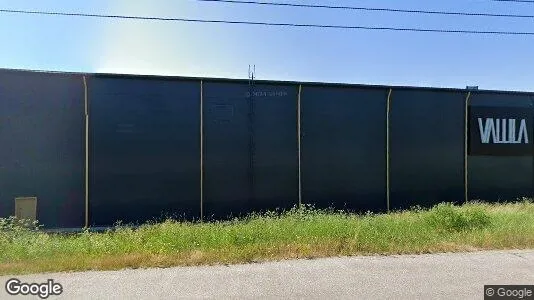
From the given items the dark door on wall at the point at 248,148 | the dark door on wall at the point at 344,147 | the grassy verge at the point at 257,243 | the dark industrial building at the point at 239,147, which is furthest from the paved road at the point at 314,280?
the dark door on wall at the point at 344,147

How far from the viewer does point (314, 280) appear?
15.6 feet

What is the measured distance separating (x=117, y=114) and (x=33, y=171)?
2285mm

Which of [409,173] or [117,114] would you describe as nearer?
[117,114]

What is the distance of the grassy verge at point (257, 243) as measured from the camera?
5.36 meters

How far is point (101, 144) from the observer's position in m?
9.34

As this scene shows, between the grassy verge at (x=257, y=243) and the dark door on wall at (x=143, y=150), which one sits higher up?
the dark door on wall at (x=143, y=150)

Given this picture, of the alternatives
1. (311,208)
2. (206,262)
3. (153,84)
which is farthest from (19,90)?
(311,208)

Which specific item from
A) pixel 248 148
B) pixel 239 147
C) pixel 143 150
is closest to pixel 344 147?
pixel 248 148

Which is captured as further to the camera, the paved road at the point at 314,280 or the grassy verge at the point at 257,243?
the grassy verge at the point at 257,243

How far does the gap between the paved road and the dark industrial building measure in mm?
4828

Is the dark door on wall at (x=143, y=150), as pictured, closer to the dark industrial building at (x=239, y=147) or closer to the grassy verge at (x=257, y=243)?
the dark industrial building at (x=239, y=147)

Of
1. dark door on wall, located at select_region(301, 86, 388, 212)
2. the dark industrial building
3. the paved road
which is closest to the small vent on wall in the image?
the dark industrial building

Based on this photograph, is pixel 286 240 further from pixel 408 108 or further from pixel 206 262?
pixel 408 108

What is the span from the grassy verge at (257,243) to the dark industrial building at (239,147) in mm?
1955
